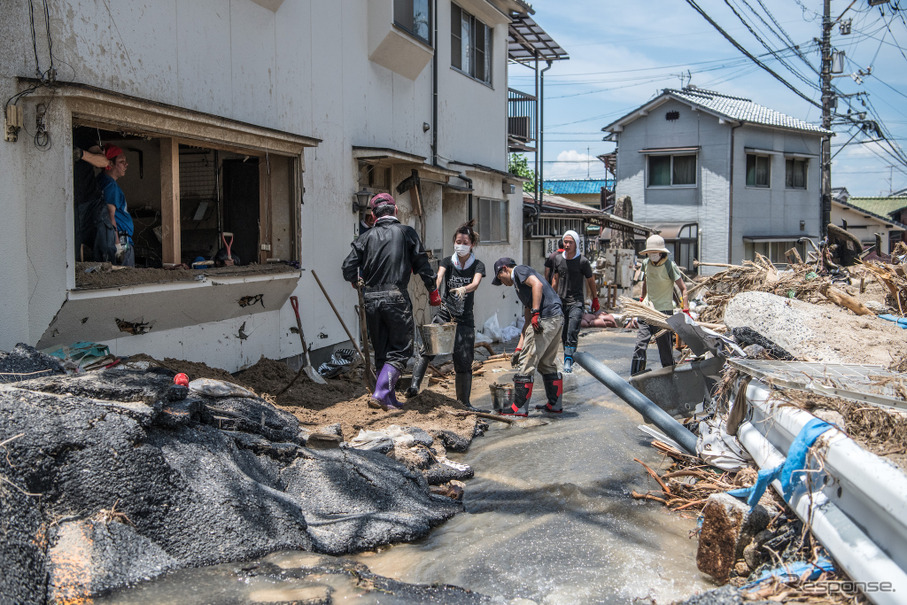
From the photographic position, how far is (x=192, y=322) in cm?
706

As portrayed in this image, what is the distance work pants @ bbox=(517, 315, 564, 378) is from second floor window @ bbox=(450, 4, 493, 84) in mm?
7405

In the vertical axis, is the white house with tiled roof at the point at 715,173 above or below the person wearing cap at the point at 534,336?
above

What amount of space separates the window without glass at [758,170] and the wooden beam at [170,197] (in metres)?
26.2

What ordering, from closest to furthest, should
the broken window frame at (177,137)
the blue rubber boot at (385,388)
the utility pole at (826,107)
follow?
the broken window frame at (177,137), the blue rubber boot at (385,388), the utility pole at (826,107)

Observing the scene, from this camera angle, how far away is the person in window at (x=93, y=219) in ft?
20.8

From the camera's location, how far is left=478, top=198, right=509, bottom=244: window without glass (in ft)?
47.9

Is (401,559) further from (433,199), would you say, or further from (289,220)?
(433,199)

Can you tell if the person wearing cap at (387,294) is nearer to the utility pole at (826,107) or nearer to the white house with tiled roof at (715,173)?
the utility pole at (826,107)

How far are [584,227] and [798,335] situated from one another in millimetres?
18262

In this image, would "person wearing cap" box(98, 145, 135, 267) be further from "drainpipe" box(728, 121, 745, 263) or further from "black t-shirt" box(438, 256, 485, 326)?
"drainpipe" box(728, 121, 745, 263)

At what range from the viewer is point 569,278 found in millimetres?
9953

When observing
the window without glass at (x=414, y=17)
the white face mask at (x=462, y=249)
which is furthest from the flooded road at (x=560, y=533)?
the window without glass at (x=414, y=17)

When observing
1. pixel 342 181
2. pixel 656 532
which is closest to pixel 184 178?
pixel 342 181

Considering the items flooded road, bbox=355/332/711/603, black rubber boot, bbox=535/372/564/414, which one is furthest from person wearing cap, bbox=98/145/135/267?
black rubber boot, bbox=535/372/564/414
